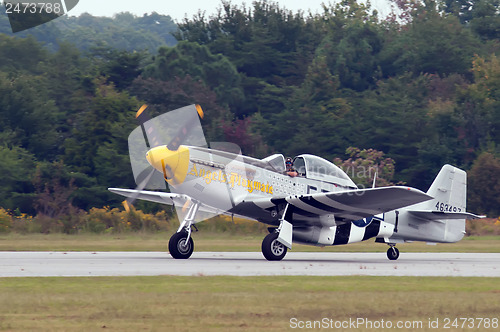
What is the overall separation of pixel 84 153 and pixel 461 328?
3559 cm

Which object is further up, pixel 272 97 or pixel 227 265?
pixel 272 97

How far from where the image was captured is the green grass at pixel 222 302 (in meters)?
8.66

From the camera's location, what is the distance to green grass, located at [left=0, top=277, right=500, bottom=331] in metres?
8.66

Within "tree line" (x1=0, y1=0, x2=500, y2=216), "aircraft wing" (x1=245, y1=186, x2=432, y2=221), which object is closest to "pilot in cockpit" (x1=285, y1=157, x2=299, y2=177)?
"aircraft wing" (x1=245, y1=186, x2=432, y2=221)

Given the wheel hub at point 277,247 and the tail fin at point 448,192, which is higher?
the tail fin at point 448,192

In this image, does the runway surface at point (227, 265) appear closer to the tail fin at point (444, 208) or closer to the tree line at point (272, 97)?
the tail fin at point (444, 208)

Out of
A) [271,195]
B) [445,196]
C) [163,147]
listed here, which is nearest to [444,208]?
[445,196]

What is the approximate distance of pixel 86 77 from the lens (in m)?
50.5

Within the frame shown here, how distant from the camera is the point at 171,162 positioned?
16766mm

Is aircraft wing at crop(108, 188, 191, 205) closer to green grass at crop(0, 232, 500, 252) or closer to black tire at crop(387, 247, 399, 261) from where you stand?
green grass at crop(0, 232, 500, 252)

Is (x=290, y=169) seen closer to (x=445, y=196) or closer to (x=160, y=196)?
(x=160, y=196)

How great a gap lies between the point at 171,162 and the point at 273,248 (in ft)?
9.90

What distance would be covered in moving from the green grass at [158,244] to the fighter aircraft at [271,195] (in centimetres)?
439

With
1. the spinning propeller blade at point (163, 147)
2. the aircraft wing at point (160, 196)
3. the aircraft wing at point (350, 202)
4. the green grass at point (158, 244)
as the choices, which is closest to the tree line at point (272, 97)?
the green grass at point (158, 244)
